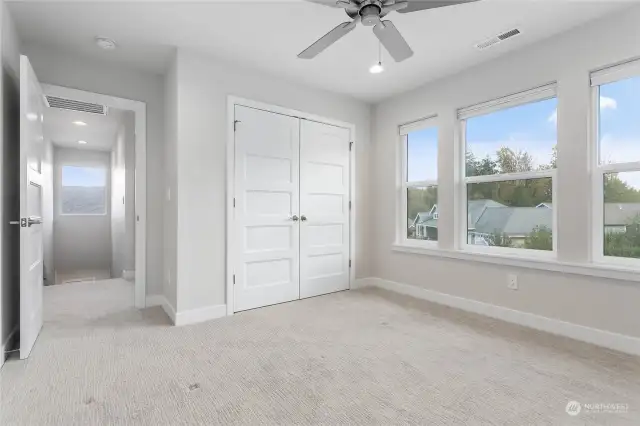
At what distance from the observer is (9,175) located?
2.44 meters

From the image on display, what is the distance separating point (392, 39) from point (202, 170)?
2.01m

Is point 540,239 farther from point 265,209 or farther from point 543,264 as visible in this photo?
point 265,209

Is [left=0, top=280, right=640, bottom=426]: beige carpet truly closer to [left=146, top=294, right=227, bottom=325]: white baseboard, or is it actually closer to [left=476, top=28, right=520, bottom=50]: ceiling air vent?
[left=146, top=294, right=227, bottom=325]: white baseboard

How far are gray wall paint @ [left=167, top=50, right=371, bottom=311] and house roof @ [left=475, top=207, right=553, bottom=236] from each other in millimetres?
2685

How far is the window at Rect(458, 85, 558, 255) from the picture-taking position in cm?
287

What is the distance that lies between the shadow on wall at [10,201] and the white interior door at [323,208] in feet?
8.21

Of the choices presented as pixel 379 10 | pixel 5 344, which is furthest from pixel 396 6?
pixel 5 344

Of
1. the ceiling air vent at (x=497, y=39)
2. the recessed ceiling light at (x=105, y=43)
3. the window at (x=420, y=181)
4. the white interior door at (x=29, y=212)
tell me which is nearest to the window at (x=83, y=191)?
the white interior door at (x=29, y=212)

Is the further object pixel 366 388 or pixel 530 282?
pixel 530 282

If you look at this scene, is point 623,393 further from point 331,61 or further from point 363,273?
point 331,61

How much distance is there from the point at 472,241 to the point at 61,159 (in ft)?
27.2

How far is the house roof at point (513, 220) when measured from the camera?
9.54 feet

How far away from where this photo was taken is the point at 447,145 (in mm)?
3549

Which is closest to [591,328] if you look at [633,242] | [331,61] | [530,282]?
[530,282]
